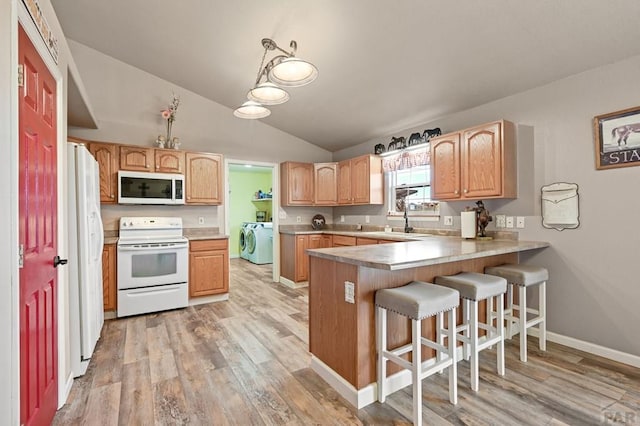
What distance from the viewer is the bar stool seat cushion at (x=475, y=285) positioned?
205 centimetres

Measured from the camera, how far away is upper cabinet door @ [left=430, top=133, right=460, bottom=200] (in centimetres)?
329

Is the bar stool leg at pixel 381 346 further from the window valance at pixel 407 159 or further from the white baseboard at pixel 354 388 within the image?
the window valance at pixel 407 159

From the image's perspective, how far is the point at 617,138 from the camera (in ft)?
7.93

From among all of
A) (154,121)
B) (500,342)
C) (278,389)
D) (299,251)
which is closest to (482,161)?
(500,342)

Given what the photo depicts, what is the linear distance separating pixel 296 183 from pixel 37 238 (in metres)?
3.86

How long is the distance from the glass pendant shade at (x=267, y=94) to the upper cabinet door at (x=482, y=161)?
1.95m

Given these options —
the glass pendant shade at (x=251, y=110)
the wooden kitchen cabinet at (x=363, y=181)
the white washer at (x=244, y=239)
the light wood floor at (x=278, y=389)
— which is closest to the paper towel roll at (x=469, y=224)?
the light wood floor at (x=278, y=389)

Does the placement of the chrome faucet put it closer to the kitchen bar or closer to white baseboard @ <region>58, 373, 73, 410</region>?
the kitchen bar

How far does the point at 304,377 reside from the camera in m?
2.22

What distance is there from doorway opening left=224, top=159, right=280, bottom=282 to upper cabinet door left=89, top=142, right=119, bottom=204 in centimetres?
319

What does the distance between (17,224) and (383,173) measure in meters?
4.24

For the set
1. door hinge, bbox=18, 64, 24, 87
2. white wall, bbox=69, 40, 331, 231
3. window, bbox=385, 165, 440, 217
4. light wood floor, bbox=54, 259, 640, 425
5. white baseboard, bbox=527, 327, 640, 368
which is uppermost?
white wall, bbox=69, 40, 331, 231

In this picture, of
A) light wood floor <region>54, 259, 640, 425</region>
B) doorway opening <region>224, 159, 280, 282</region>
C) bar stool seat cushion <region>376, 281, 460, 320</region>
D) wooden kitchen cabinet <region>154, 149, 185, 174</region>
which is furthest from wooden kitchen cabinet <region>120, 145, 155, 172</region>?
bar stool seat cushion <region>376, 281, 460, 320</region>

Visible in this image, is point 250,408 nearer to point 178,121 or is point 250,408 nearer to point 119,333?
point 119,333
